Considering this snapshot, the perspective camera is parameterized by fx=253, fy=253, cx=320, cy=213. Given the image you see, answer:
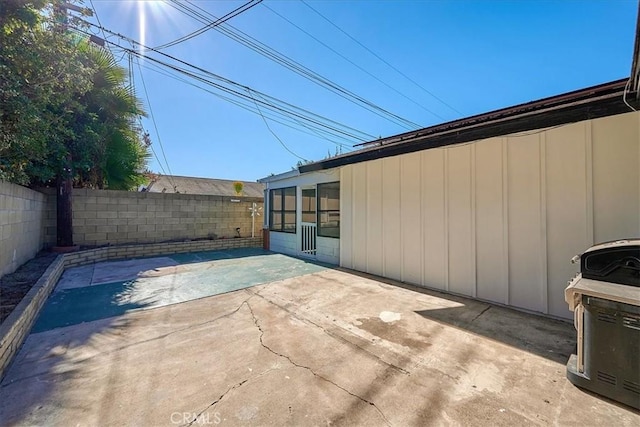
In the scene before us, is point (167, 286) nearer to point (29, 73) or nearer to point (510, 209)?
point (29, 73)

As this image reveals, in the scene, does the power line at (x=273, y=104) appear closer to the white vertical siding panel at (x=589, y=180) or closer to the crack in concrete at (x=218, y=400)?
the crack in concrete at (x=218, y=400)

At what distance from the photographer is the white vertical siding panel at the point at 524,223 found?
3.51m

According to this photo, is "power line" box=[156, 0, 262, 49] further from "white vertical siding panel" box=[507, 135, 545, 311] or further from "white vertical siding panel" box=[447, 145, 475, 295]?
"white vertical siding panel" box=[507, 135, 545, 311]

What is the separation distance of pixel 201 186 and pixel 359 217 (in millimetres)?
17098

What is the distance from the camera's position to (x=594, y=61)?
6.08m

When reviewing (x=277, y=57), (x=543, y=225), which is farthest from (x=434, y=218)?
(x=277, y=57)

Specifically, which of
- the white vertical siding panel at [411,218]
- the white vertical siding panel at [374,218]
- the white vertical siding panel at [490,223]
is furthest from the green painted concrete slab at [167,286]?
the white vertical siding panel at [490,223]

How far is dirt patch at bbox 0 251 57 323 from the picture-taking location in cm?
298

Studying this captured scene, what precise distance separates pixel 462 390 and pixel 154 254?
8472 mm

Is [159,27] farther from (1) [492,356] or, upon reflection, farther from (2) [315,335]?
(1) [492,356]

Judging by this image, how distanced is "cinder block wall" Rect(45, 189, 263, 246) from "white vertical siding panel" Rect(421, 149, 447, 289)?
7.27 m

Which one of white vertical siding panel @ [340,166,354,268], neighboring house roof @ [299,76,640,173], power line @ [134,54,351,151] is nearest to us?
neighboring house roof @ [299,76,640,173]

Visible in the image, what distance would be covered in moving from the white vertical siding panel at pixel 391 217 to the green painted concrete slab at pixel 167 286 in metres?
1.70

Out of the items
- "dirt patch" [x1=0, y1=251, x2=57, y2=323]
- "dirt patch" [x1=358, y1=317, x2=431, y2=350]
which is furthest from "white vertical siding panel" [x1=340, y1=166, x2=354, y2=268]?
"dirt patch" [x1=0, y1=251, x2=57, y2=323]
